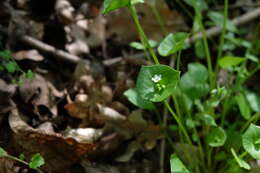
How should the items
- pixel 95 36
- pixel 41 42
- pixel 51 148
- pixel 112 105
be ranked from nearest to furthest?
pixel 51 148 → pixel 112 105 → pixel 41 42 → pixel 95 36

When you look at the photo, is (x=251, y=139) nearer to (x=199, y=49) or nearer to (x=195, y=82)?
(x=195, y=82)

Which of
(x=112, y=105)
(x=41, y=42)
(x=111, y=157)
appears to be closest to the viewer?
(x=111, y=157)

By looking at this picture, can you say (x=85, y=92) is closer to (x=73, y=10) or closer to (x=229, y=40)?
(x=73, y=10)

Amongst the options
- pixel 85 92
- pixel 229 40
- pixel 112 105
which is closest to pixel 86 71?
pixel 85 92

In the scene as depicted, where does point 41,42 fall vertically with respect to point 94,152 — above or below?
above

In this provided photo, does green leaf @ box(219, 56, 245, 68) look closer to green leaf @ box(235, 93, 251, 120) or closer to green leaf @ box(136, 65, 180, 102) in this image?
green leaf @ box(235, 93, 251, 120)

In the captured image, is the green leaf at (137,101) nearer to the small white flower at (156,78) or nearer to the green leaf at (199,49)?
the small white flower at (156,78)
